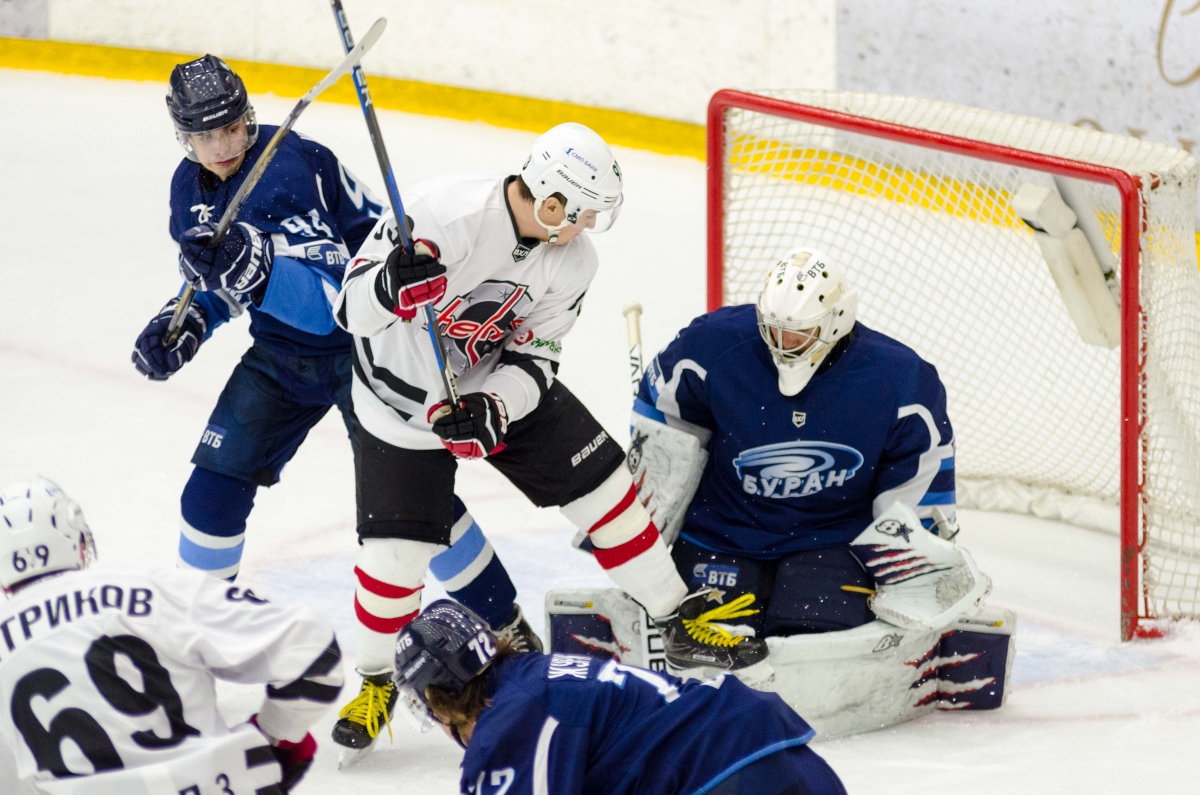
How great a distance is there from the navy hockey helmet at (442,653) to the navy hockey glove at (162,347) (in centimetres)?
127

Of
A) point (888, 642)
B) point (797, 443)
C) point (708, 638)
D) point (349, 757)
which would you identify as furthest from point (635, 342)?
point (349, 757)

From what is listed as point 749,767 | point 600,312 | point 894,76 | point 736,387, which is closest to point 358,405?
point 736,387

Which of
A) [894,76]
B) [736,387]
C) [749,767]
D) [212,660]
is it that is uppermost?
[894,76]

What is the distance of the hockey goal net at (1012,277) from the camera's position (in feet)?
10.5

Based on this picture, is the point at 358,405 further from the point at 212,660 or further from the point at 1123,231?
the point at 1123,231

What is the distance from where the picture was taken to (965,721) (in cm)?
277

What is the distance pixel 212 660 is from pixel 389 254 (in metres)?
0.81

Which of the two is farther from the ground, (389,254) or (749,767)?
(389,254)

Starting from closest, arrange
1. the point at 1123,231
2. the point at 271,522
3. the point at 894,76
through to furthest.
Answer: the point at 1123,231 → the point at 271,522 → the point at 894,76

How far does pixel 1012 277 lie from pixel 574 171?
212cm

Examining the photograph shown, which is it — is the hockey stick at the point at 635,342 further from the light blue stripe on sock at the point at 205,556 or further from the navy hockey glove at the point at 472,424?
the light blue stripe on sock at the point at 205,556

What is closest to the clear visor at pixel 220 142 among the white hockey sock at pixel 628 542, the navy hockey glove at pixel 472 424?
the navy hockey glove at pixel 472 424

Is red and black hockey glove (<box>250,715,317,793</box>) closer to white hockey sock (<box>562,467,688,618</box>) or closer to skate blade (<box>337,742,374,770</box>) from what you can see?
skate blade (<box>337,742,374,770</box>)

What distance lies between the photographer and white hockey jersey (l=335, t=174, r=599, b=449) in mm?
2414
